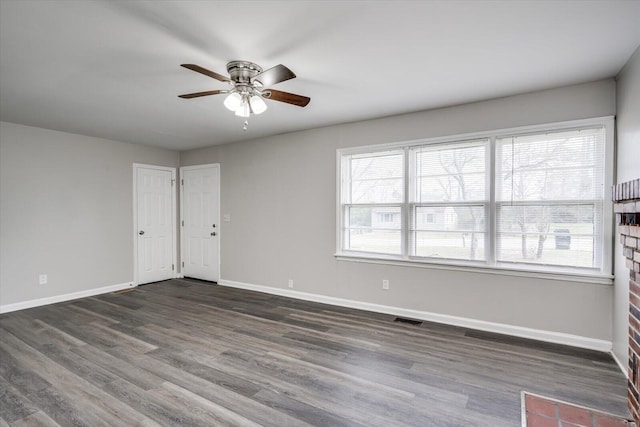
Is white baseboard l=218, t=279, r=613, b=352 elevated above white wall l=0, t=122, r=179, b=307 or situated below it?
below

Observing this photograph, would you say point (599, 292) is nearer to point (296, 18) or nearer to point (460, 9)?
point (460, 9)

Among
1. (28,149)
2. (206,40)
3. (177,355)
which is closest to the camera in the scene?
(206,40)

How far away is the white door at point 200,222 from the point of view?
19.0 ft

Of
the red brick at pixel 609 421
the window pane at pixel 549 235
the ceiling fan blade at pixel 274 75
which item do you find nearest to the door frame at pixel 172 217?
the ceiling fan blade at pixel 274 75

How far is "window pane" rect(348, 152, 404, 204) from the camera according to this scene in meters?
4.06

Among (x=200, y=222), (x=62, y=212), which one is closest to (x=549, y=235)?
(x=200, y=222)

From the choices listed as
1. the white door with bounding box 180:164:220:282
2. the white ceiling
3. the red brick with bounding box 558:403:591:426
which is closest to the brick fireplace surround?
the red brick with bounding box 558:403:591:426

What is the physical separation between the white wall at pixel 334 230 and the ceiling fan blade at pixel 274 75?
2060mm

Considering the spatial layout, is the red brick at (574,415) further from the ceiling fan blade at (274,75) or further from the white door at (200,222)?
the white door at (200,222)

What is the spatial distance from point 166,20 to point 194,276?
4.97 meters

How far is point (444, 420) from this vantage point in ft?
6.57

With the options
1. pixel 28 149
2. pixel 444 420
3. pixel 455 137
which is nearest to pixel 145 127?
pixel 28 149

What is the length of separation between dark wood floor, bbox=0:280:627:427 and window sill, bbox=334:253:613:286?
66 cm

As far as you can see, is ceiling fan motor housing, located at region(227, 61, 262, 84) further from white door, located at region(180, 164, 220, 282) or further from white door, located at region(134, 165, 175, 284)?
white door, located at region(134, 165, 175, 284)
